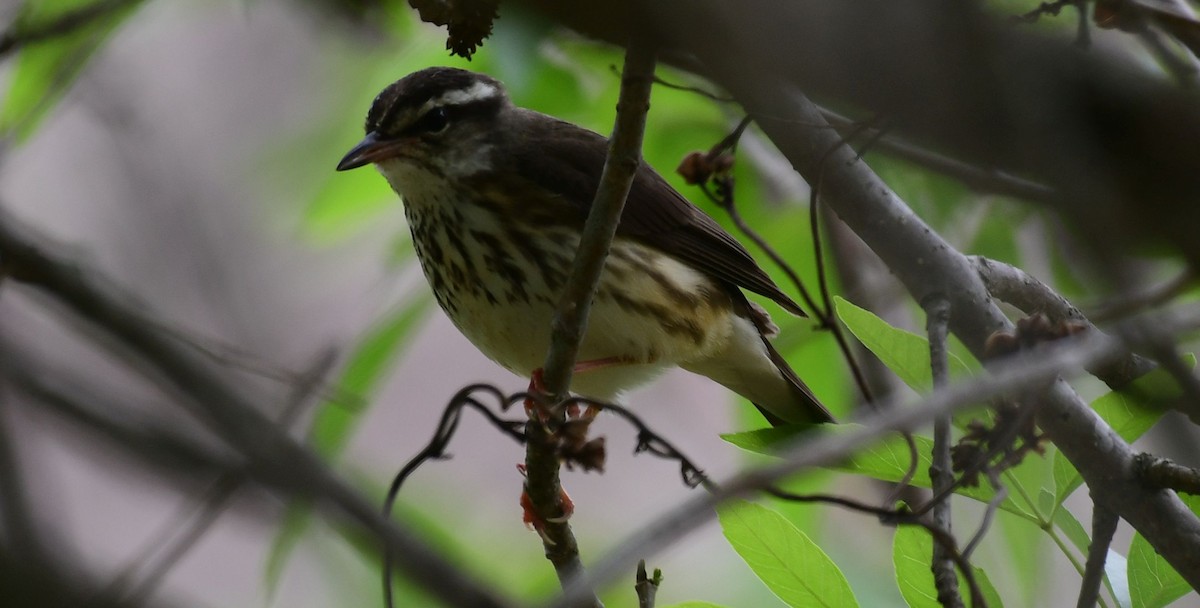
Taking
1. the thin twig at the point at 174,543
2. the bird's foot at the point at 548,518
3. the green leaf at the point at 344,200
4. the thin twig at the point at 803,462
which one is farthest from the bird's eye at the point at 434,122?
the thin twig at the point at 803,462

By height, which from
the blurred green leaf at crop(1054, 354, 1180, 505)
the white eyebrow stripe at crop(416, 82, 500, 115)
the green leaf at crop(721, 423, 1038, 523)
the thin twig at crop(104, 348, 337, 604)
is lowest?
the thin twig at crop(104, 348, 337, 604)

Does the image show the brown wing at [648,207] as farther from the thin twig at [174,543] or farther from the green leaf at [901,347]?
the thin twig at [174,543]

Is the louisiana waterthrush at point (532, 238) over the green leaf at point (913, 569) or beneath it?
over

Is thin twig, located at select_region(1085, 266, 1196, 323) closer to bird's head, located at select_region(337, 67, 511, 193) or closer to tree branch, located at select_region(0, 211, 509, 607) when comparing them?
tree branch, located at select_region(0, 211, 509, 607)

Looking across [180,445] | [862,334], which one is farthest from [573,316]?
[180,445]

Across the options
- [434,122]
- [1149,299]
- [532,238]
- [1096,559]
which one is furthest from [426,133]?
[1149,299]

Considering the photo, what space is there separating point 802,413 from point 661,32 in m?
2.47

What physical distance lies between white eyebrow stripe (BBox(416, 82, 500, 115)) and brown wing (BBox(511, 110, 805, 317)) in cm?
14

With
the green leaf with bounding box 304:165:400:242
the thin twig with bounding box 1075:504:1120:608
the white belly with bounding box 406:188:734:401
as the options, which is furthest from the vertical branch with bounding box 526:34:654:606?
the green leaf with bounding box 304:165:400:242

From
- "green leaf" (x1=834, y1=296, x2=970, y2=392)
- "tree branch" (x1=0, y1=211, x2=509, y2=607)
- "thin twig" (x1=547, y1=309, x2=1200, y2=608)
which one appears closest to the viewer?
"tree branch" (x1=0, y1=211, x2=509, y2=607)

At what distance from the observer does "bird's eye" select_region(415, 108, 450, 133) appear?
341 centimetres

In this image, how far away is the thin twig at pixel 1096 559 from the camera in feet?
Result: 6.65

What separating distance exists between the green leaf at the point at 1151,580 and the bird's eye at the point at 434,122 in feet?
6.55

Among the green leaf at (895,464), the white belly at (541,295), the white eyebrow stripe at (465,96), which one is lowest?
the green leaf at (895,464)
